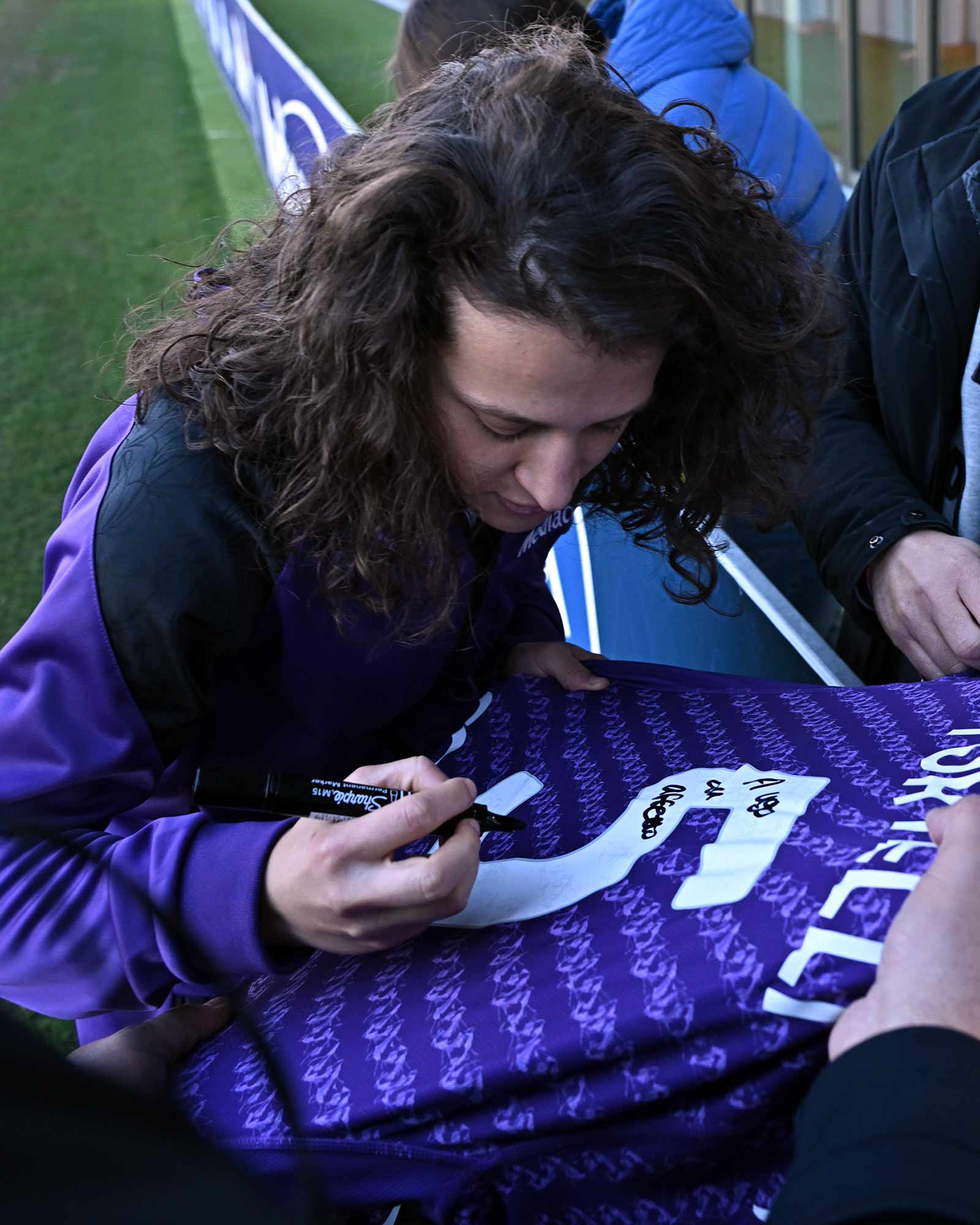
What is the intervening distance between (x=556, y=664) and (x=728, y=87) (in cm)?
188

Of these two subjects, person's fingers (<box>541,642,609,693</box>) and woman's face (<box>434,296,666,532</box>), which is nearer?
woman's face (<box>434,296,666,532</box>)

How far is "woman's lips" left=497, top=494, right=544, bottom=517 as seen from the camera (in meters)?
1.48

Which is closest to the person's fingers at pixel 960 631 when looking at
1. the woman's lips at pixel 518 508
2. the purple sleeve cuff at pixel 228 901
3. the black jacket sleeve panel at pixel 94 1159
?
the woman's lips at pixel 518 508

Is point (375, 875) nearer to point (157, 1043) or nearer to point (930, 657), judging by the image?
point (157, 1043)

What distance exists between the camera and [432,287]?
1.35m

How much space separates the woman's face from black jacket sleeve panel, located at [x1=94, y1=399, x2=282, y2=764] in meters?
0.26

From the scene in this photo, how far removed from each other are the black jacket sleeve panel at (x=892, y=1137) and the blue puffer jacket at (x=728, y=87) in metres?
2.37

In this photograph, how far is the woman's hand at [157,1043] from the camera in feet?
3.81

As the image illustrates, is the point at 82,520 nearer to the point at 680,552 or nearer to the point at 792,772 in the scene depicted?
the point at 792,772

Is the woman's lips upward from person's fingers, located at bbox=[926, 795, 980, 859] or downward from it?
upward

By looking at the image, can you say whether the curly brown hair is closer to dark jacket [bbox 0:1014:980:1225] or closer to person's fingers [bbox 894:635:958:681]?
person's fingers [bbox 894:635:958:681]

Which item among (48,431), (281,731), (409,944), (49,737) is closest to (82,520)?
(49,737)

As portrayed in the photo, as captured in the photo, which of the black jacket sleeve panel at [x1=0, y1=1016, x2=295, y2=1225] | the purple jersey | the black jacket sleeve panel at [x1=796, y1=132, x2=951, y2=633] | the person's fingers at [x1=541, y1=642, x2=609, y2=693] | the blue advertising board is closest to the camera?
the black jacket sleeve panel at [x1=0, y1=1016, x2=295, y2=1225]

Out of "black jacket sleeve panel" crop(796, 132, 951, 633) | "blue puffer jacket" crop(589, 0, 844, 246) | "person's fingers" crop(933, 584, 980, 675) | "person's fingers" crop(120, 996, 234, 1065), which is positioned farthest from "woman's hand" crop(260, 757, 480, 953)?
"blue puffer jacket" crop(589, 0, 844, 246)
